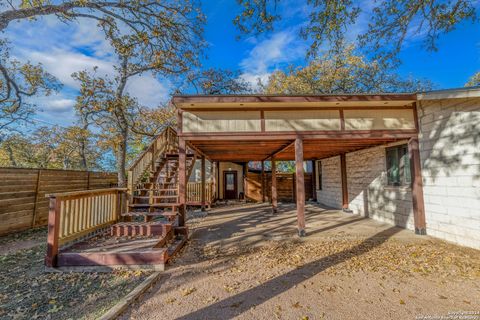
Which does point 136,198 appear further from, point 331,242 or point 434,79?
point 434,79

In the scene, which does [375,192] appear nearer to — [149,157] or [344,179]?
[344,179]

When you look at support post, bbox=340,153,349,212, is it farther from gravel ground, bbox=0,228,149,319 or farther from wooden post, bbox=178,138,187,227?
gravel ground, bbox=0,228,149,319

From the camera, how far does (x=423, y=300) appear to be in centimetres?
283

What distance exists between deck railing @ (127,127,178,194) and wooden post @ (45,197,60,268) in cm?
255

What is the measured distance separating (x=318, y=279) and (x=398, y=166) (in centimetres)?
528

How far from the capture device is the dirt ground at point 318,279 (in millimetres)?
2654

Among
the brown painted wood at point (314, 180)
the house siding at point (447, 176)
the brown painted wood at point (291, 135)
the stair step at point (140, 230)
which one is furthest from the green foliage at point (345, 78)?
the stair step at point (140, 230)

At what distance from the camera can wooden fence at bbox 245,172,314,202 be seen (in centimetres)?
1434

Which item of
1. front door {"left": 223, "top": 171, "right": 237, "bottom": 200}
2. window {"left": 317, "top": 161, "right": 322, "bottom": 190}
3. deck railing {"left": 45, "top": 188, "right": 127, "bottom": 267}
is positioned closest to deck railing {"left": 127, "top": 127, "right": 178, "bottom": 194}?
deck railing {"left": 45, "top": 188, "right": 127, "bottom": 267}

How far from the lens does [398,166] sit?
685cm

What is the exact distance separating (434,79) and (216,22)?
17977mm

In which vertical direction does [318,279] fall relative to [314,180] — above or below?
below

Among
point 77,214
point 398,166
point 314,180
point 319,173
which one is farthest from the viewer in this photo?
point 314,180

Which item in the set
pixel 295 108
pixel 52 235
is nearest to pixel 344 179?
pixel 295 108
